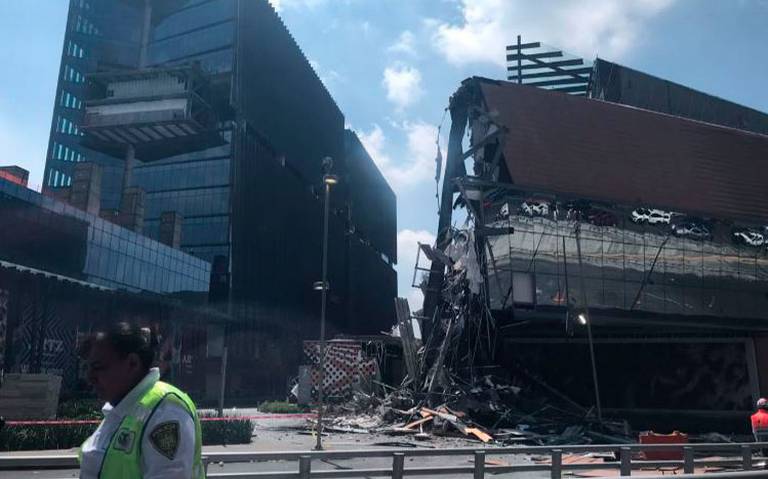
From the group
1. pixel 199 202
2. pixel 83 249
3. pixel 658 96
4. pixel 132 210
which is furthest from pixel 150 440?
pixel 199 202

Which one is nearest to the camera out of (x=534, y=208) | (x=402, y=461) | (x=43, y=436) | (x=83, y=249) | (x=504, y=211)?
(x=402, y=461)

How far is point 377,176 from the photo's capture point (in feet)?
414

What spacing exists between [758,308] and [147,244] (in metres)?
41.2

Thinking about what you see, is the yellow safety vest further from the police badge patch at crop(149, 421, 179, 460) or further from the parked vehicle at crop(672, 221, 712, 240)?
the parked vehicle at crop(672, 221, 712, 240)

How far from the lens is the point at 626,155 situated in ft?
101

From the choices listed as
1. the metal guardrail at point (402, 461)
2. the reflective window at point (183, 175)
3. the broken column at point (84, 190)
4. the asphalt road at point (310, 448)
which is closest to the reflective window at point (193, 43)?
the reflective window at point (183, 175)

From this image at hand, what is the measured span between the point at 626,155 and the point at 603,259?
17.8ft

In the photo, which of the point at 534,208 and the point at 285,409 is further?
the point at 285,409

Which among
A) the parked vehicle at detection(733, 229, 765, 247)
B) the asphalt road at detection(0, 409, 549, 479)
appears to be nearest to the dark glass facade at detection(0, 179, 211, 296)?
the asphalt road at detection(0, 409, 549, 479)

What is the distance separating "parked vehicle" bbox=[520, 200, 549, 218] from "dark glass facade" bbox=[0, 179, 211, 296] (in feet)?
89.6

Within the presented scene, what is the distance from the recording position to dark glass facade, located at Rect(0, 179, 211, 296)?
35.8 metres

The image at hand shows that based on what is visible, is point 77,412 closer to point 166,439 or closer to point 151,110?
point 166,439

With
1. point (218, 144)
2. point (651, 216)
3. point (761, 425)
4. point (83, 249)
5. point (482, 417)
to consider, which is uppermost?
point (218, 144)

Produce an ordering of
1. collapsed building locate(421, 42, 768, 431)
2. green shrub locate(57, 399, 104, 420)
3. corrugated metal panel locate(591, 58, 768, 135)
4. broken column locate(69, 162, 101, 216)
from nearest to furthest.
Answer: green shrub locate(57, 399, 104, 420) < collapsed building locate(421, 42, 768, 431) < corrugated metal panel locate(591, 58, 768, 135) < broken column locate(69, 162, 101, 216)
